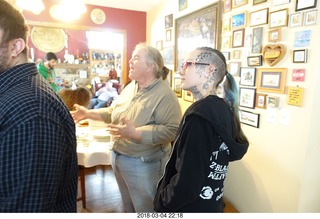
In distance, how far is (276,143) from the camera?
1.82m

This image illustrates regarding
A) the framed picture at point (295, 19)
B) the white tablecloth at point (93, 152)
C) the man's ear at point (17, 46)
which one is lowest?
the white tablecloth at point (93, 152)

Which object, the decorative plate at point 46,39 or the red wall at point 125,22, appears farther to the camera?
the decorative plate at point 46,39

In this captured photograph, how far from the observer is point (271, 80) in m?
1.81

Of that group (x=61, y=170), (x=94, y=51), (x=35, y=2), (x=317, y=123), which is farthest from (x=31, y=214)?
(x=94, y=51)

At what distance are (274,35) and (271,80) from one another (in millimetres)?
335

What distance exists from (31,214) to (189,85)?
0.77m

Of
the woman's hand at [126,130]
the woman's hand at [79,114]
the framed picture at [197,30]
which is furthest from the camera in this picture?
the framed picture at [197,30]

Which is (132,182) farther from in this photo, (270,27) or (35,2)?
(35,2)

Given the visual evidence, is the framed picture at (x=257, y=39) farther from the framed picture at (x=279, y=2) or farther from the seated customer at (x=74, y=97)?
the seated customer at (x=74, y=97)

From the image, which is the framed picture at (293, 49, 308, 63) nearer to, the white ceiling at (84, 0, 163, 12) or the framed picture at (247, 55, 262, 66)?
the framed picture at (247, 55, 262, 66)

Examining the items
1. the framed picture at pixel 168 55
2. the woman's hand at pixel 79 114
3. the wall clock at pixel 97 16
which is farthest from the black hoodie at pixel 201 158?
the wall clock at pixel 97 16

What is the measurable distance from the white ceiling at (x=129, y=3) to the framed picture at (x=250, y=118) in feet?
8.01

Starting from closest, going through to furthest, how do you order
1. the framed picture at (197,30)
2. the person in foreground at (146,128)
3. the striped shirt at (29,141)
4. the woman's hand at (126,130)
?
1. the striped shirt at (29,141)
2. the woman's hand at (126,130)
3. the person in foreground at (146,128)
4. the framed picture at (197,30)

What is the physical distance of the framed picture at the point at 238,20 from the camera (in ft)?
6.73
